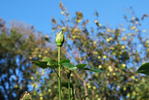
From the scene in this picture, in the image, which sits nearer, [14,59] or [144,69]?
[144,69]

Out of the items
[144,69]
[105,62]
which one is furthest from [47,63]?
[105,62]

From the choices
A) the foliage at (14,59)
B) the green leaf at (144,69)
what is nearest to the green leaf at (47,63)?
the green leaf at (144,69)

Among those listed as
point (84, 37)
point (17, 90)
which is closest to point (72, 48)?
point (84, 37)

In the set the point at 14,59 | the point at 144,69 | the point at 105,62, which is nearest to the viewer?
the point at 144,69

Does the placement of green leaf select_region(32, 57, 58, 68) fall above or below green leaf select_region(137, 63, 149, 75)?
above

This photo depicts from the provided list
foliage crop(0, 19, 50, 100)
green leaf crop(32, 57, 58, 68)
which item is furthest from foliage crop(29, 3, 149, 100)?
foliage crop(0, 19, 50, 100)

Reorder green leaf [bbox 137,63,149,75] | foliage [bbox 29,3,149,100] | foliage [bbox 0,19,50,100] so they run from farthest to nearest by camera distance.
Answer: foliage [bbox 0,19,50,100], foliage [bbox 29,3,149,100], green leaf [bbox 137,63,149,75]

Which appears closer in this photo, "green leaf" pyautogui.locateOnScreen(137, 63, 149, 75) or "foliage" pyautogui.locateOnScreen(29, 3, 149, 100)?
"green leaf" pyautogui.locateOnScreen(137, 63, 149, 75)

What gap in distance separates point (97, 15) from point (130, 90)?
68.7 inches

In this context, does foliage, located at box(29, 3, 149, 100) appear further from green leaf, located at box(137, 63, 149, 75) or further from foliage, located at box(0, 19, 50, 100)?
foliage, located at box(0, 19, 50, 100)

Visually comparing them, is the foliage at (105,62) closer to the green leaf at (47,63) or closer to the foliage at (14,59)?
the green leaf at (47,63)

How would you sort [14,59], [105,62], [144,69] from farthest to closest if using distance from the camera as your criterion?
[14,59] → [105,62] → [144,69]

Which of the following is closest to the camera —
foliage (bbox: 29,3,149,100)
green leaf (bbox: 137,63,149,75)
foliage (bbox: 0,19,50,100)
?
green leaf (bbox: 137,63,149,75)

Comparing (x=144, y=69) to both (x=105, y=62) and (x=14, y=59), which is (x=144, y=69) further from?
(x=14, y=59)
